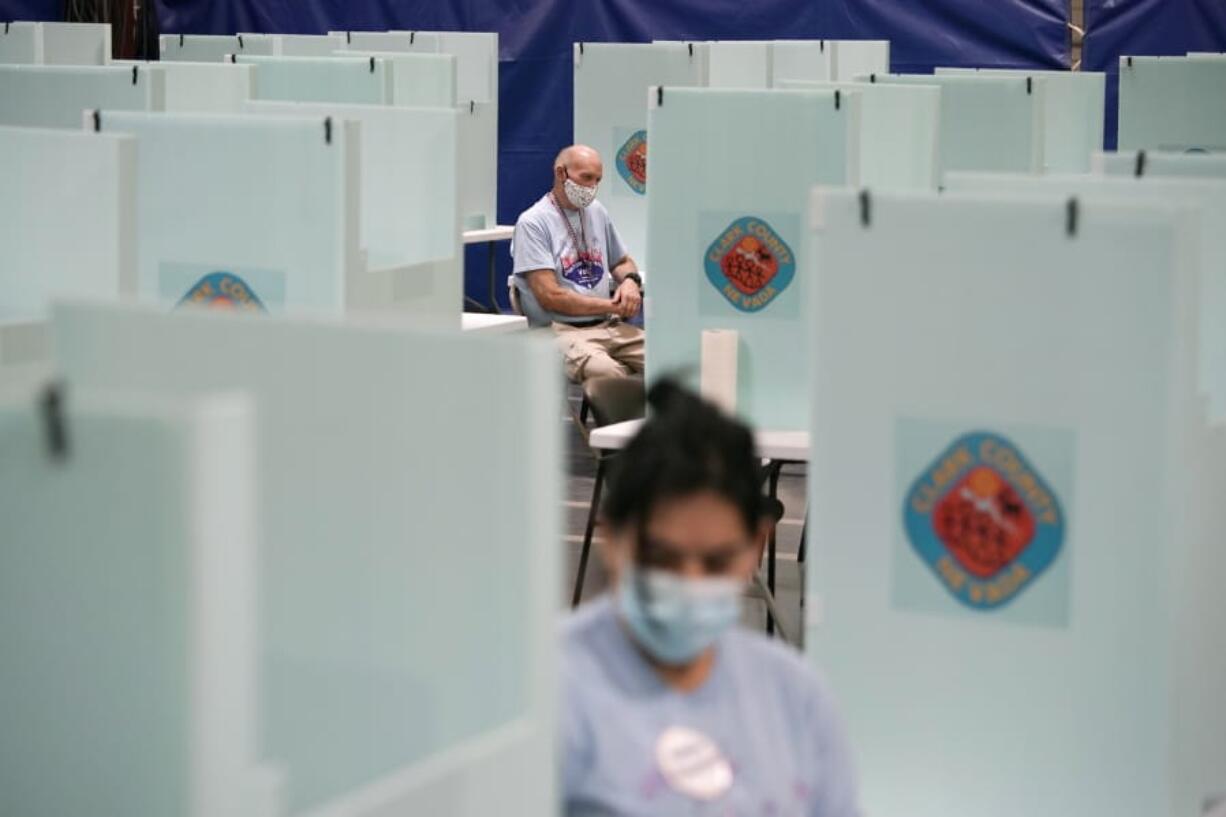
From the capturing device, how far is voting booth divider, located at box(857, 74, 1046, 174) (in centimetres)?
704

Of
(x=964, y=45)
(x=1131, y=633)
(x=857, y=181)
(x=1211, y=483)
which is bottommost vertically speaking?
(x=1131, y=633)

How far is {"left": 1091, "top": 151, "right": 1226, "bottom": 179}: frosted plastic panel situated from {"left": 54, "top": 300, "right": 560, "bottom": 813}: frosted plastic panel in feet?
8.09

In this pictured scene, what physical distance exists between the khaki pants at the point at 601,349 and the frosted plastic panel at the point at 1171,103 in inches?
82.9

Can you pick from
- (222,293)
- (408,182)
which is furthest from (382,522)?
(408,182)

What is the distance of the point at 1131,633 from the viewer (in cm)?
319

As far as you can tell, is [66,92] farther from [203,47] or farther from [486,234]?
[203,47]

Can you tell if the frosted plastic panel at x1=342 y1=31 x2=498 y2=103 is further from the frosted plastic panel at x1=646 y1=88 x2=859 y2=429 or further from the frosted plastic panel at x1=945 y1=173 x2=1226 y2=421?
the frosted plastic panel at x1=945 y1=173 x2=1226 y2=421

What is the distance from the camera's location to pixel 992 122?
281 inches

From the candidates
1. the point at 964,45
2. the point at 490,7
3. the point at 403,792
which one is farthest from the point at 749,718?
the point at 490,7

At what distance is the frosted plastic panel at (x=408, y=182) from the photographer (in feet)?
18.6

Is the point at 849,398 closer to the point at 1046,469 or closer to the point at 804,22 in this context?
the point at 1046,469

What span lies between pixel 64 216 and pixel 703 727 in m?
2.39

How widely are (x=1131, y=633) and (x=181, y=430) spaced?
1948 mm

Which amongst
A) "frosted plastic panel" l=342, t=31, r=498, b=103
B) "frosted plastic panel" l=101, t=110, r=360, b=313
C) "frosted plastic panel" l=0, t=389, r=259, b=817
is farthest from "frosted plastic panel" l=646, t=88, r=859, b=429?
"frosted plastic panel" l=342, t=31, r=498, b=103
